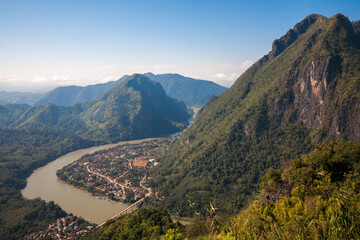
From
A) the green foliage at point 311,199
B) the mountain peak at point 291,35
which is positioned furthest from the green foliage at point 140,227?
the mountain peak at point 291,35

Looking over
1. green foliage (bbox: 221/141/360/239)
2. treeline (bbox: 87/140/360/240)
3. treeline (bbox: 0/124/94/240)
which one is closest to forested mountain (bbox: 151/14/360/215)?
treeline (bbox: 87/140/360/240)

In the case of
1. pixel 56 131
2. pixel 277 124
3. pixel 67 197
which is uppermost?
pixel 277 124

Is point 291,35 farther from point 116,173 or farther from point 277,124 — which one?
point 116,173

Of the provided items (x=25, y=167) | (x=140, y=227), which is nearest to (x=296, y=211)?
(x=140, y=227)

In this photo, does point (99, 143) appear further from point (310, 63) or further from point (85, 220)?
point (310, 63)

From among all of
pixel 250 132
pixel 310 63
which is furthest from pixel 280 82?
pixel 250 132
